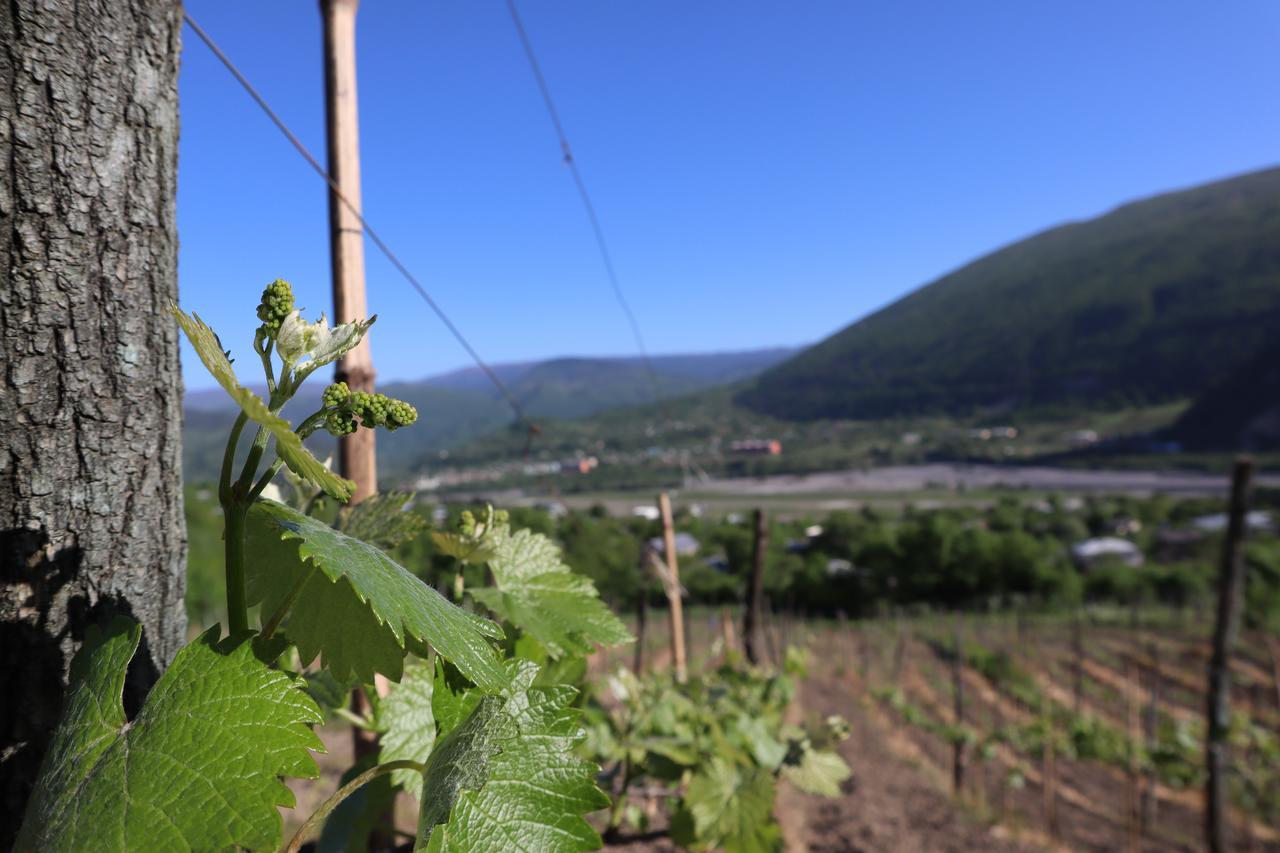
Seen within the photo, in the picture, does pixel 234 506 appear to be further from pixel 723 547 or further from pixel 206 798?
pixel 723 547

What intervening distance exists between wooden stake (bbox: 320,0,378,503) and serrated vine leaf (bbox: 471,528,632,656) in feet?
1.95

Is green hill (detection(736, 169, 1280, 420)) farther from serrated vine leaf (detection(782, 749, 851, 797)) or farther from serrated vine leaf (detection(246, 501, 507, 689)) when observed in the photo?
serrated vine leaf (detection(246, 501, 507, 689))

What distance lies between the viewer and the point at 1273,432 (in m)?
71.3

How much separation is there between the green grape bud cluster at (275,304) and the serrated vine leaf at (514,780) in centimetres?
37

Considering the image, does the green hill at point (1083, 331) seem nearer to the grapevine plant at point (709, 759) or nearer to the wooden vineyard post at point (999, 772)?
the wooden vineyard post at point (999, 772)

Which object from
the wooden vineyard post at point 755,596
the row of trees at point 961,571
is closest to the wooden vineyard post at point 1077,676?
the row of trees at point 961,571

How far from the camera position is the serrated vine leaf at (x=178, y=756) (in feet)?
1.80

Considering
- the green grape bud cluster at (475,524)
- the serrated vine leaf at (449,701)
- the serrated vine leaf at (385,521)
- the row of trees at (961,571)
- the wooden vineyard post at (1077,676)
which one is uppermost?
the serrated vine leaf at (385,521)

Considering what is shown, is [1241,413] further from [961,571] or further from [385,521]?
[385,521]

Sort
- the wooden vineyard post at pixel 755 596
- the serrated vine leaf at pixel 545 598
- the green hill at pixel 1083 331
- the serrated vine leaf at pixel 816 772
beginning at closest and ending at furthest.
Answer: the serrated vine leaf at pixel 545 598
the serrated vine leaf at pixel 816 772
the wooden vineyard post at pixel 755 596
the green hill at pixel 1083 331

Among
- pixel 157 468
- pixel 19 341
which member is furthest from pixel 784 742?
pixel 19 341

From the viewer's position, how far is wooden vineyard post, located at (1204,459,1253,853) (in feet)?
20.7

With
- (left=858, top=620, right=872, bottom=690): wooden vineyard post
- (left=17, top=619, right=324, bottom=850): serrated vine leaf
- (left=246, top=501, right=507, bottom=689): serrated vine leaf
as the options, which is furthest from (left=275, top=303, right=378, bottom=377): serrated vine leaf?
(left=858, top=620, right=872, bottom=690): wooden vineyard post

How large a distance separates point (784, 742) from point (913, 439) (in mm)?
78643
